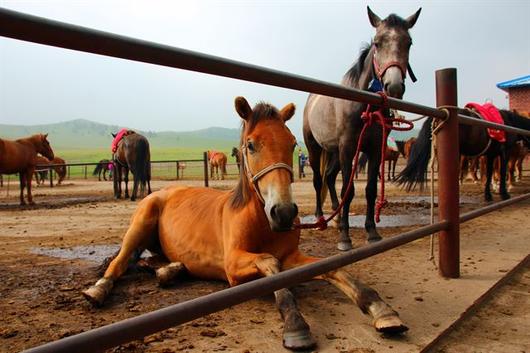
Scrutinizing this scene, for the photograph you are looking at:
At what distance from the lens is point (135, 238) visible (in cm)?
306

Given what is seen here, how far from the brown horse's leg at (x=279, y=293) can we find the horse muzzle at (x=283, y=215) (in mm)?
364

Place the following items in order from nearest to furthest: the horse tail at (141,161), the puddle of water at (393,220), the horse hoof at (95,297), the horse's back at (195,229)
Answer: the horse hoof at (95,297), the horse's back at (195,229), the puddle of water at (393,220), the horse tail at (141,161)

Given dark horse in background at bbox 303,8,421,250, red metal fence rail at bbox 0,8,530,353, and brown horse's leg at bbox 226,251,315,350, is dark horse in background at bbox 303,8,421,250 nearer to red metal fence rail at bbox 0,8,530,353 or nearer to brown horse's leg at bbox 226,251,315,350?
brown horse's leg at bbox 226,251,315,350

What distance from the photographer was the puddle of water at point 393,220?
5.51m

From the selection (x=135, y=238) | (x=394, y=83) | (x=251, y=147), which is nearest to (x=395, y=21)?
(x=394, y=83)

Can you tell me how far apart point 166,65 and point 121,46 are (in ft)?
0.47

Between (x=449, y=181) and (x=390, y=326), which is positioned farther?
(x=449, y=181)

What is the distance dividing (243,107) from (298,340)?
4.06ft

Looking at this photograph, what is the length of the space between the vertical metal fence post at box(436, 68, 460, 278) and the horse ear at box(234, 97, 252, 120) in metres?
1.44

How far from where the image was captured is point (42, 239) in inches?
201

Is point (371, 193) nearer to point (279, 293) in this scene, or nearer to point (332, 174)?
point (332, 174)

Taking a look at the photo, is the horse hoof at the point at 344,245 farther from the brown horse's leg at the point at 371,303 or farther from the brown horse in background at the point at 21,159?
the brown horse in background at the point at 21,159

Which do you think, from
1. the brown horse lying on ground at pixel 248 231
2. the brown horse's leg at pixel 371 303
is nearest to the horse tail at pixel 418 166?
the brown horse lying on ground at pixel 248 231

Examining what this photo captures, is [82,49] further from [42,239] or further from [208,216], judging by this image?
[42,239]
